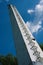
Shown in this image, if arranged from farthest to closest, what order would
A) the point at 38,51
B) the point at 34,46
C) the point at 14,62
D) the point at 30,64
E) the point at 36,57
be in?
the point at 14,62 < the point at 34,46 < the point at 38,51 < the point at 36,57 < the point at 30,64

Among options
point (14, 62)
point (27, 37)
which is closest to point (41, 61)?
point (27, 37)

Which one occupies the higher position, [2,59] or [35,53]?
[2,59]

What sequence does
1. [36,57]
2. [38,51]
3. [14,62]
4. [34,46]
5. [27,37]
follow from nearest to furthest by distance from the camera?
[36,57] → [38,51] → [34,46] → [27,37] → [14,62]

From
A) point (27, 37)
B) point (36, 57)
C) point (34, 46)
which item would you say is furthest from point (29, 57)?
point (27, 37)

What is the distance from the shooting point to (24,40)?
4.67 metres

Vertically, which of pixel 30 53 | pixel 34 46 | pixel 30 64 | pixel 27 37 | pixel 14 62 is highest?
pixel 14 62

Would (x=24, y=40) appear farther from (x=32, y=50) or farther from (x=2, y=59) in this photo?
(x=2, y=59)

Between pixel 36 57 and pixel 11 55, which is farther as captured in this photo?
pixel 11 55

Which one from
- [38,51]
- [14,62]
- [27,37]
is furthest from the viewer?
[14,62]

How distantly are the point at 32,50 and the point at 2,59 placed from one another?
58.0 ft

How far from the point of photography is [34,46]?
4.47 meters

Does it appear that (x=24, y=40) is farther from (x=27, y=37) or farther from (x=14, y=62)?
(x=14, y=62)

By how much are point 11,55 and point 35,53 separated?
59.7 feet

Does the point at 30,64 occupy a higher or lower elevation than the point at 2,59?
lower
